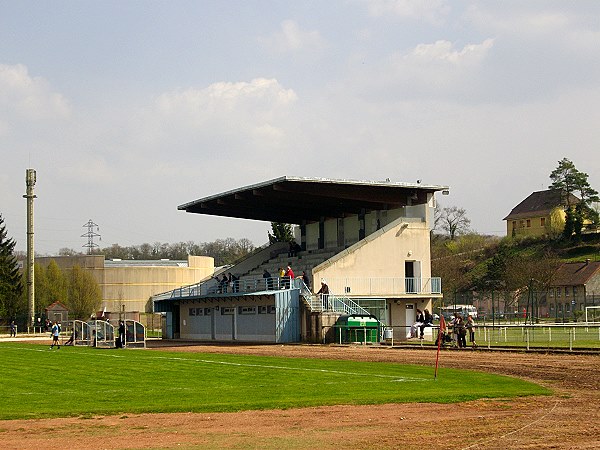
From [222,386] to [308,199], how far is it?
38.9 meters

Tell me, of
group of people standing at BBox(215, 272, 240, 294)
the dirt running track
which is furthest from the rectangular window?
the dirt running track

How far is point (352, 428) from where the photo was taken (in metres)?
16.2

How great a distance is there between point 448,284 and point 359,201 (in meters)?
41.6

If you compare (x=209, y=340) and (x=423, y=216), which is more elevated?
(x=423, y=216)

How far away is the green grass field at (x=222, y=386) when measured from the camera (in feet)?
66.9

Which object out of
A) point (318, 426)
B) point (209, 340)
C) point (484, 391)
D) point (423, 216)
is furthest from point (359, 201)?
point (318, 426)

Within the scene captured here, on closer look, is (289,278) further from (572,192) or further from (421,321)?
→ (572,192)

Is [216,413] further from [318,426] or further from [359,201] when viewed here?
[359,201]

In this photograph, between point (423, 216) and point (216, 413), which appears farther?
point (423, 216)

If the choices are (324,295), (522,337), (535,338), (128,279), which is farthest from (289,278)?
(128,279)

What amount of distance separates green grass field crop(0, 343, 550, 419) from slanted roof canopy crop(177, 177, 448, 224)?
2439 cm

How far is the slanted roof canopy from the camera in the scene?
59.6 meters

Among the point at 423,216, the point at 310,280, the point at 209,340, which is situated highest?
the point at 423,216

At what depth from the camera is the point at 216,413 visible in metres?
18.8
